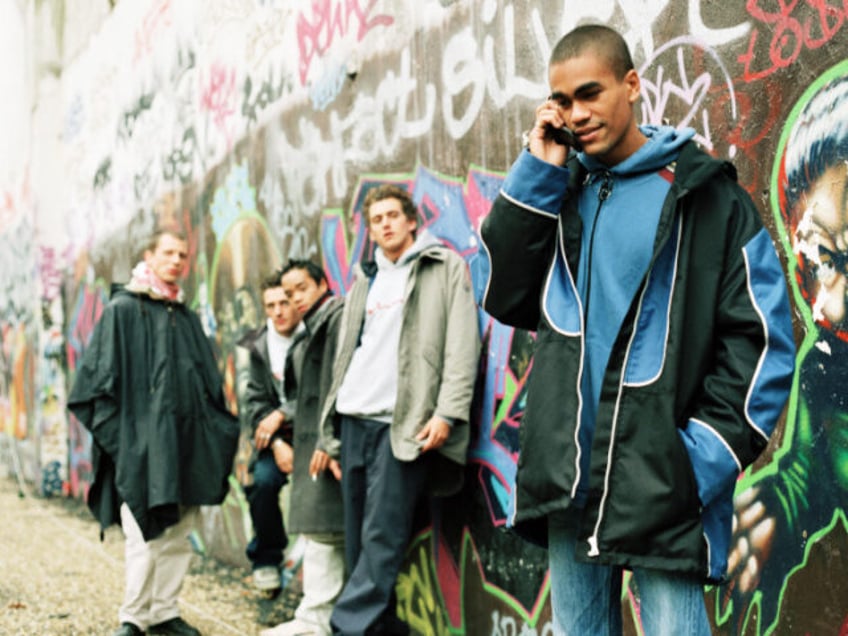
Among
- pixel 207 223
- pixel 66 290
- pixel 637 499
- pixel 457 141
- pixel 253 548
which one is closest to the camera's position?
pixel 637 499

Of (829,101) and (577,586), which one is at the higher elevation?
(829,101)

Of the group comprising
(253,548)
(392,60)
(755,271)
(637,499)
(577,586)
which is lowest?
(253,548)

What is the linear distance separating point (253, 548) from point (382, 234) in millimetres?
2544

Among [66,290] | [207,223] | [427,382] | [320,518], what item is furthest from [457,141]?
[66,290]

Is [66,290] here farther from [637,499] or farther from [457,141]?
[637,499]

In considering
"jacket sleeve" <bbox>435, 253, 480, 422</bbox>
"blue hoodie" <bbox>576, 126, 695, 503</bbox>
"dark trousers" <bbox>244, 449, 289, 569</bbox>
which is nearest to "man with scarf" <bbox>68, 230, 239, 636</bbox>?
"dark trousers" <bbox>244, 449, 289, 569</bbox>

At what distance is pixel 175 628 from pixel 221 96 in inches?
156

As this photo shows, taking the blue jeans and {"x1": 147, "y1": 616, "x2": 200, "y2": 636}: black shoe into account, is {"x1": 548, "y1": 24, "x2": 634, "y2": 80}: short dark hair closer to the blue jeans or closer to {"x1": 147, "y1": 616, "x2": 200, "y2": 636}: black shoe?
the blue jeans

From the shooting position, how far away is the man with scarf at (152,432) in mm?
5180

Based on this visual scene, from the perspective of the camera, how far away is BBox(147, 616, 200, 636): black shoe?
5254 mm

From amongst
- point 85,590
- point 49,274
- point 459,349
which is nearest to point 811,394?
point 459,349

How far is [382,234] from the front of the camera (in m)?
4.68

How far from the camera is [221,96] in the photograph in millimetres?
7496

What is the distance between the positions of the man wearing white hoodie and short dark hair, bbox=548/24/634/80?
6.78 ft
